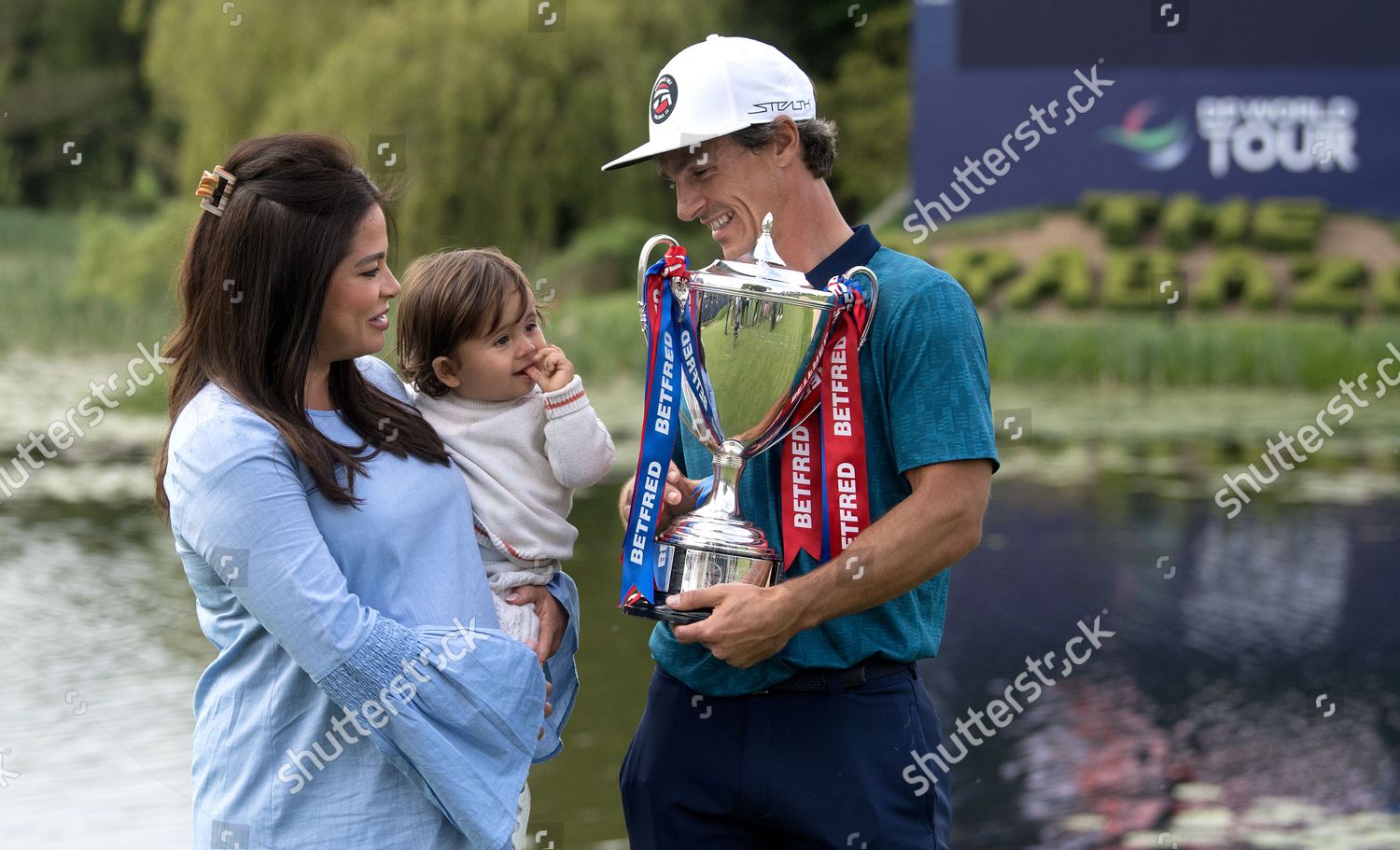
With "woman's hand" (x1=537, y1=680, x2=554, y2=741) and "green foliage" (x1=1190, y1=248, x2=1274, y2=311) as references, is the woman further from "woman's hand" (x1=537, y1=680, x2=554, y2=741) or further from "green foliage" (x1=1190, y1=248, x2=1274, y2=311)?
"green foliage" (x1=1190, y1=248, x2=1274, y2=311)

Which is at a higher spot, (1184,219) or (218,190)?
(218,190)

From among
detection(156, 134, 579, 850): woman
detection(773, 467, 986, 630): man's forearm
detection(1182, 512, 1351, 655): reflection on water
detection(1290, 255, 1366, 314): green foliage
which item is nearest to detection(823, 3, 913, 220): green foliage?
detection(1290, 255, 1366, 314): green foliage

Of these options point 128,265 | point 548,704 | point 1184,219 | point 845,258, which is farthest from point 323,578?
point 128,265

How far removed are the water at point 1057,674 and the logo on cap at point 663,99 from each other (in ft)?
6.01

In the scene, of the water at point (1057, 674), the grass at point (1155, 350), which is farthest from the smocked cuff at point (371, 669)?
the grass at point (1155, 350)

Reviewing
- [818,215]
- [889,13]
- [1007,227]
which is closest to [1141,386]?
[1007,227]

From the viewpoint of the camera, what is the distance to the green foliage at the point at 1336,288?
1181cm

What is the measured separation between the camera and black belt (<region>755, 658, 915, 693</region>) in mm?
1892

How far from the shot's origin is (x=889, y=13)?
63.2 ft

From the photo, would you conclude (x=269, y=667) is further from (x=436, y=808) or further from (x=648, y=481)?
(x=648, y=481)

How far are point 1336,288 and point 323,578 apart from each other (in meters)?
11.6

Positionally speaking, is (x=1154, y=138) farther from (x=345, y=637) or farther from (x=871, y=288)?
(x=345, y=637)

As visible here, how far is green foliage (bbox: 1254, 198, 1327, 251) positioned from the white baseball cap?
10898 millimetres

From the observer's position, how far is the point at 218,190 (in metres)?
1.64
